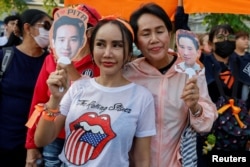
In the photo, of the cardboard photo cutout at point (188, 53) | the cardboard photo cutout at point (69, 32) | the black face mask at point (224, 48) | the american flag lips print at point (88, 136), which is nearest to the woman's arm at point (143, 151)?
the american flag lips print at point (88, 136)

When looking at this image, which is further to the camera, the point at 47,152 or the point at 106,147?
the point at 47,152

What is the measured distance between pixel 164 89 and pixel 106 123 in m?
0.35

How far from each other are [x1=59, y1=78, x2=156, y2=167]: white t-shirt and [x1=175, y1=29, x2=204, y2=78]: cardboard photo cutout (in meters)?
0.22

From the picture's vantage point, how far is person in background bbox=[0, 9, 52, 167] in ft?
10.1

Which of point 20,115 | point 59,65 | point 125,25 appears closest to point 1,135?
point 20,115

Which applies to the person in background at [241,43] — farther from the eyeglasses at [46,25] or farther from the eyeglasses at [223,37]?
the eyeglasses at [46,25]

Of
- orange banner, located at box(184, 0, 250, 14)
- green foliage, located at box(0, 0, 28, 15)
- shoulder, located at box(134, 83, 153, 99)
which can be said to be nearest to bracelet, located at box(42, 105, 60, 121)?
shoulder, located at box(134, 83, 153, 99)

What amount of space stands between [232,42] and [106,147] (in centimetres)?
219

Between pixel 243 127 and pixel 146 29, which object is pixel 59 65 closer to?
pixel 146 29

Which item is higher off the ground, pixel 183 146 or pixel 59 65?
pixel 59 65

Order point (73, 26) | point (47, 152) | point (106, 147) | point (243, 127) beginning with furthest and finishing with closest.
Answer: point (243, 127) → point (47, 152) → point (73, 26) → point (106, 147)

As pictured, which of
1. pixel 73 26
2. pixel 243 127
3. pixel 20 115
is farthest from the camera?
pixel 243 127

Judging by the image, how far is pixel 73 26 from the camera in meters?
2.15

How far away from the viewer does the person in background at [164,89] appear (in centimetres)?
214
